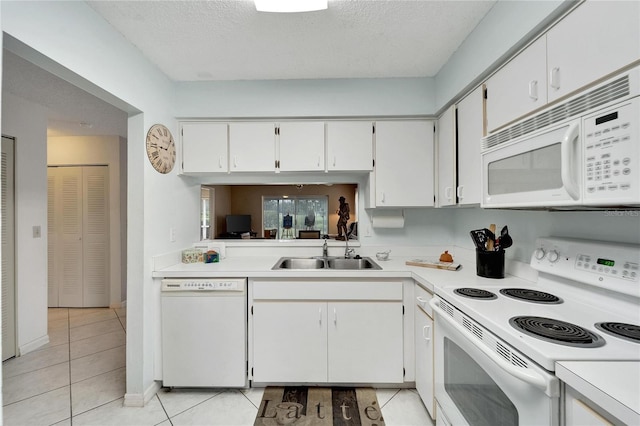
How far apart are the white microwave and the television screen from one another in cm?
257

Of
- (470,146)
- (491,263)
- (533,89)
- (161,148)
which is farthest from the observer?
(161,148)

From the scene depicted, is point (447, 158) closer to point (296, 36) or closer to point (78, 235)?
point (296, 36)

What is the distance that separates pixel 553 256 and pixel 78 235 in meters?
5.01

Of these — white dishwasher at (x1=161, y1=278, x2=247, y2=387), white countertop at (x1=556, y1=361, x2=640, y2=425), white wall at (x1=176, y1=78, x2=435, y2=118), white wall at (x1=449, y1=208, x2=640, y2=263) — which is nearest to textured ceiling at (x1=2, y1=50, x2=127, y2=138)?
white wall at (x1=176, y1=78, x2=435, y2=118)

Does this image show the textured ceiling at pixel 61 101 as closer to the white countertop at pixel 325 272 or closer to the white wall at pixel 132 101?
the white wall at pixel 132 101

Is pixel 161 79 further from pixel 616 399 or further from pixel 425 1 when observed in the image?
pixel 616 399

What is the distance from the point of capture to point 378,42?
1792mm

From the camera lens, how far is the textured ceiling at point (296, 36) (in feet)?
4.93

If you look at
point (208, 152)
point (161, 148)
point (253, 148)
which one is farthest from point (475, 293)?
point (161, 148)

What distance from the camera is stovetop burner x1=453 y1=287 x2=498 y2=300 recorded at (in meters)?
1.31

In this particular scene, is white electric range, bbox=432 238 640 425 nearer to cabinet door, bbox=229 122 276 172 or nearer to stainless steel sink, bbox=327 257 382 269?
stainless steel sink, bbox=327 257 382 269

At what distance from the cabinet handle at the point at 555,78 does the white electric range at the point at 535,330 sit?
68cm

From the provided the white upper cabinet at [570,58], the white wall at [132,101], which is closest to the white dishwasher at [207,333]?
the white wall at [132,101]

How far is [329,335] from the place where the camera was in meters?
1.92
